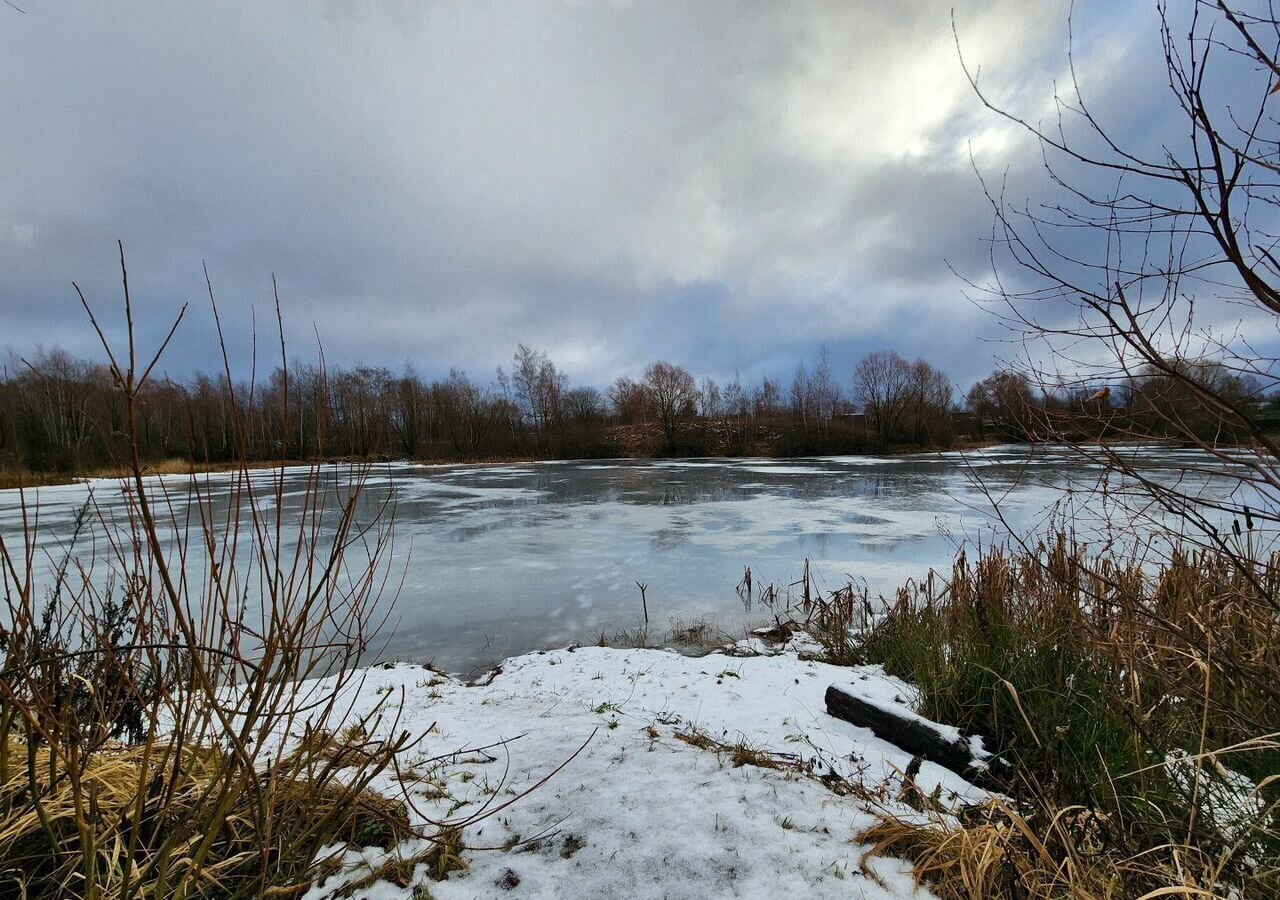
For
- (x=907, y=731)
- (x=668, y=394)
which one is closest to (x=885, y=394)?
(x=668, y=394)

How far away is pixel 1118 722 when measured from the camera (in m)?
2.58

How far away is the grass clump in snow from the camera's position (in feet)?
5.51

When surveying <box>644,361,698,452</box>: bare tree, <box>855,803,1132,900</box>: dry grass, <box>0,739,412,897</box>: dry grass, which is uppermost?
<box>644,361,698,452</box>: bare tree

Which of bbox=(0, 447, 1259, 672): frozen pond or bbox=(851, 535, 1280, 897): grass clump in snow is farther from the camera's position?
bbox=(0, 447, 1259, 672): frozen pond

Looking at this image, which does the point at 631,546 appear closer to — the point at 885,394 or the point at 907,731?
the point at 907,731

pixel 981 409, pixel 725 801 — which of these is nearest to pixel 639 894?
pixel 725 801

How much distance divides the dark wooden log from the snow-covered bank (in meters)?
0.08

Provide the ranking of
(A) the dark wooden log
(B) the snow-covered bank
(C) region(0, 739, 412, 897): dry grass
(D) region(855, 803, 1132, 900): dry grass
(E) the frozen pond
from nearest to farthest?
(C) region(0, 739, 412, 897): dry grass, (D) region(855, 803, 1132, 900): dry grass, (B) the snow-covered bank, (A) the dark wooden log, (E) the frozen pond

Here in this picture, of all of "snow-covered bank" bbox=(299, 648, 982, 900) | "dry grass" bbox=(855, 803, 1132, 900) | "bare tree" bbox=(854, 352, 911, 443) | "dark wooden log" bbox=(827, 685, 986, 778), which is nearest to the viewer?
"dry grass" bbox=(855, 803, 1132, 900)

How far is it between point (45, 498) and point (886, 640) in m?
26.4

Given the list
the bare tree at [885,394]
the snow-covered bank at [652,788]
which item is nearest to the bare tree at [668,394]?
the bare tree at [885,394]

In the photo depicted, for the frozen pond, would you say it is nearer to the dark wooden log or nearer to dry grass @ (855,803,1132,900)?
dry grass @ (855,803,1132,900)

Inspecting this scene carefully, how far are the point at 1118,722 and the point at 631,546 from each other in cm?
771

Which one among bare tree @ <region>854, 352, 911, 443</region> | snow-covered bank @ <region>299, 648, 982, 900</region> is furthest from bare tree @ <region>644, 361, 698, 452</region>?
snow-covered bank @ <region>299, 648, 982, 900</region>
